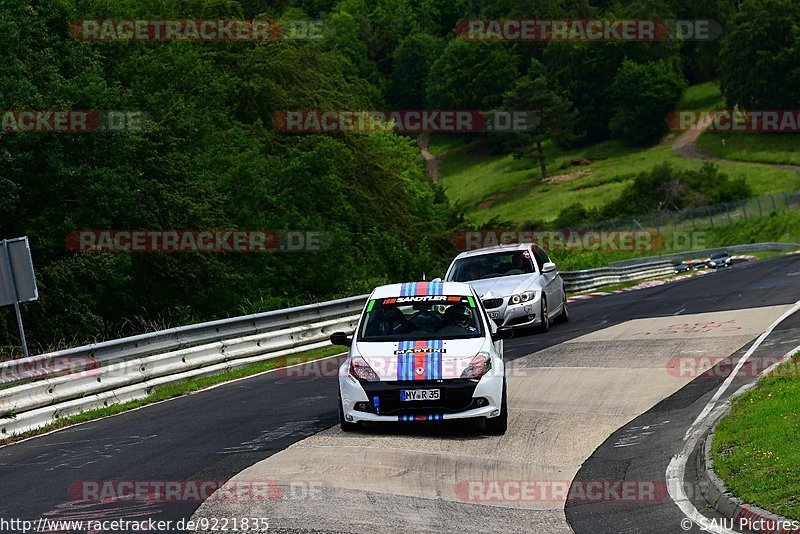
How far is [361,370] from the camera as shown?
1190 centimetres

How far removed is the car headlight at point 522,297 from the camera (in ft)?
69.1

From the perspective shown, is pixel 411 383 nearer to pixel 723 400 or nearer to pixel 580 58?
pixel 723 400

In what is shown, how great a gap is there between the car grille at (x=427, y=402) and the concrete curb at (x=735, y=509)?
261cm

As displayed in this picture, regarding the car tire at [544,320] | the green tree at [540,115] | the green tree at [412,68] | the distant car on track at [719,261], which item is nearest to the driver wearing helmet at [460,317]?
the car tire at [544,320]

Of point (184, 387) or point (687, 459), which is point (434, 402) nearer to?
point (687, 459)

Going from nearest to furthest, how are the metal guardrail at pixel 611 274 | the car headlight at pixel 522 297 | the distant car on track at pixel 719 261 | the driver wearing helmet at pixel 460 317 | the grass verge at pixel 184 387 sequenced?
the driver wearing helmet at pixel 460 317 < the grass verge at pixel 184 387 < the car headlight at pixel 522 297 < the metal guardrail at pixel 611 274 < the distant car on track at pixel 719 261

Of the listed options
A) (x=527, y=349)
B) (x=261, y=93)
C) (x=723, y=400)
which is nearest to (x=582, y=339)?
(x=527, y=349)

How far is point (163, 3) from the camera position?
140 ft

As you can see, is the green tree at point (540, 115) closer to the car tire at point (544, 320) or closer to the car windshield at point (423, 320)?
the car tire at point (544, 320)

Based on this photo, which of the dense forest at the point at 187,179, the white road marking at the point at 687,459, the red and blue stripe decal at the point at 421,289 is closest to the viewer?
the white road marking at the point at 687,459

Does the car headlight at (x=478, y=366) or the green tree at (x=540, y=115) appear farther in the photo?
the green tree at (x=540, y=115)

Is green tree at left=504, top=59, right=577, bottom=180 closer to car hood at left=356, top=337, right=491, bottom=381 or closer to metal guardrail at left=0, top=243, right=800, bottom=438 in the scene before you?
metal guardrail at left=0, top=243, right=800, bottom=438

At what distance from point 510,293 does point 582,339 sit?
67.4 inches

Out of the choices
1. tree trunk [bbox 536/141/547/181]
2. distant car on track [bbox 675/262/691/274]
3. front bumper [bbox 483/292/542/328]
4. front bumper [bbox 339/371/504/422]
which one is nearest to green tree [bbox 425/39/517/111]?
tree trunk [bbox 536/141/547/181]
